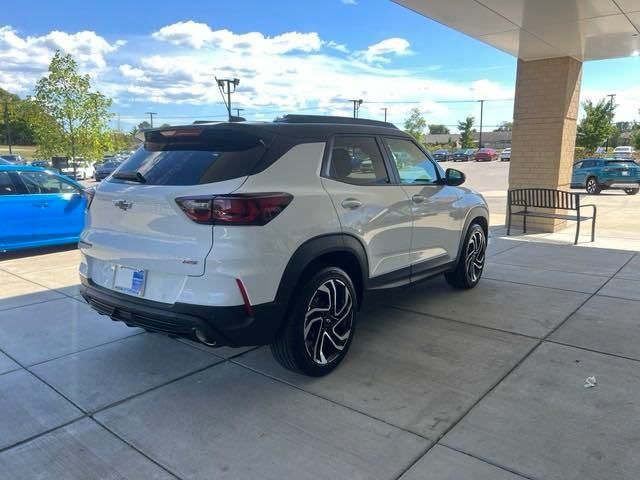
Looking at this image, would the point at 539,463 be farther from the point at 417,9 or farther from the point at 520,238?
the point at 520,238

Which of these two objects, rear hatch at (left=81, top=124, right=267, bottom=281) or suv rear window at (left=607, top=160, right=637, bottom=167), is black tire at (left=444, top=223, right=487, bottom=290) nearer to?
rear hatch at (left=81, top=124, right=267, bottom=281)

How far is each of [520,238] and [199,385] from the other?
762 cm

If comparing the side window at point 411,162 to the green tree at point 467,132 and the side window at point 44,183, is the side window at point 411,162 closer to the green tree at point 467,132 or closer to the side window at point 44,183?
the side window at point 44,183

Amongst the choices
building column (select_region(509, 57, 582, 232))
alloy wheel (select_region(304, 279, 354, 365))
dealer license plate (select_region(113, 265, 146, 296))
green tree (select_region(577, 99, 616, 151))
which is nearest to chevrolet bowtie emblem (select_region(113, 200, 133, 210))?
dealer license plate (select_region(113, 265, 146, 296))

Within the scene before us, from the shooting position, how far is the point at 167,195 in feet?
10.1

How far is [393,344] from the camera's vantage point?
4.20m

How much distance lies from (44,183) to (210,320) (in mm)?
6735

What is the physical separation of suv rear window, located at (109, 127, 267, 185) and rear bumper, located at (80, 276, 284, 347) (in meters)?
0.78

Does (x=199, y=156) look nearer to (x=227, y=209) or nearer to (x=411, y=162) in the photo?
(x=227, y=209)

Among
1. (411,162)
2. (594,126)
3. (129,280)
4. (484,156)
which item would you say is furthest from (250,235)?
(484,156)

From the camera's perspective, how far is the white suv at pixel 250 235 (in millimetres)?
2943

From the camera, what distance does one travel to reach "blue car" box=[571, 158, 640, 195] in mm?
20375

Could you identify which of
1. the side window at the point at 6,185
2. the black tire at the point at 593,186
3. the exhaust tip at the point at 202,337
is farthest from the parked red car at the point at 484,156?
the exhaust tip at the point at 202,337

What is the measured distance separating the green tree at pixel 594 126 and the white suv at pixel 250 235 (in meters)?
46.1
